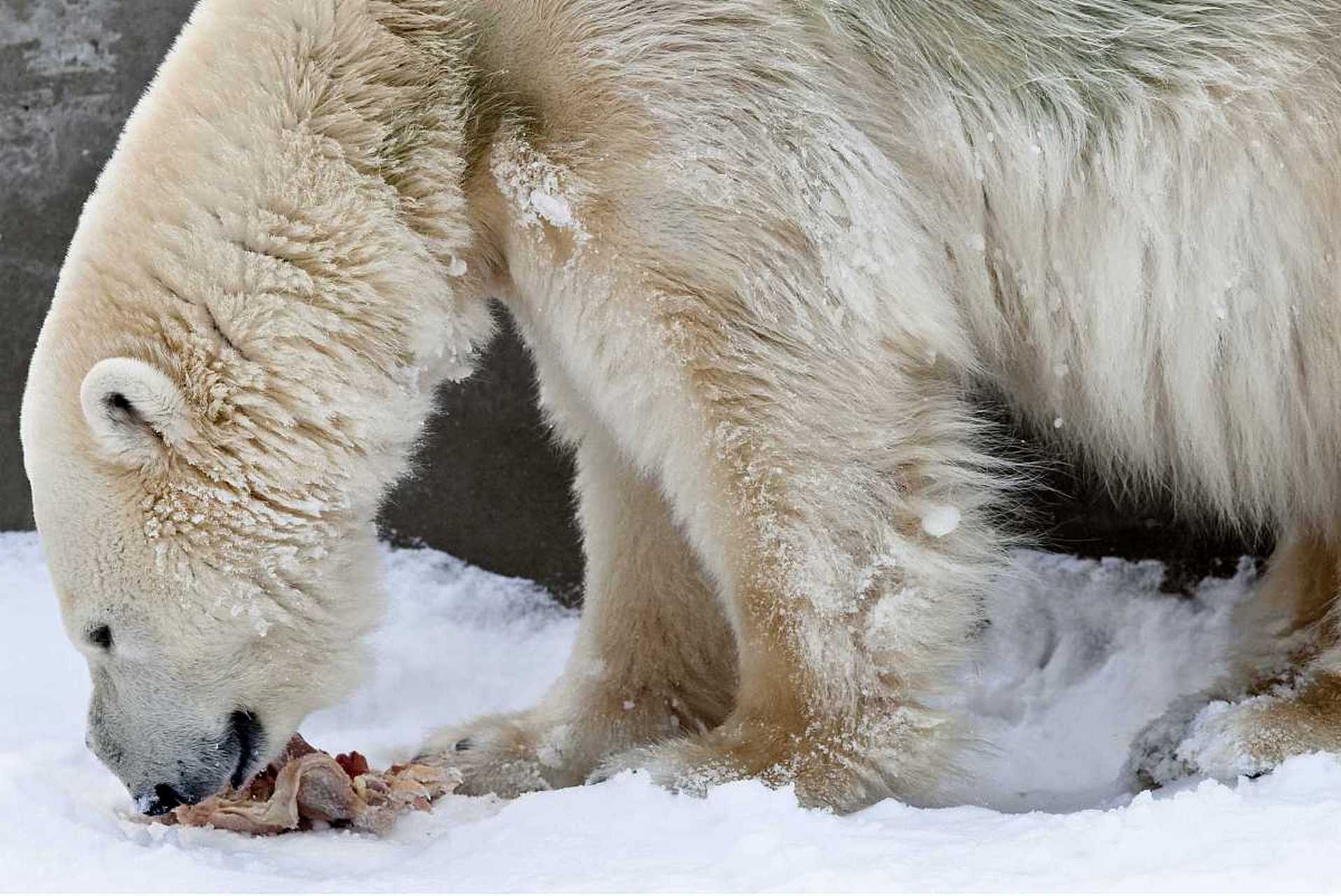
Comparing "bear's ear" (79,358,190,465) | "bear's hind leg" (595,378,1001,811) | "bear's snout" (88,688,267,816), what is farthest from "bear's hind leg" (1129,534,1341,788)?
"bear's ear" (79,358,190,465)

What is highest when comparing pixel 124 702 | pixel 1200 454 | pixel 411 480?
pixel 1200 454

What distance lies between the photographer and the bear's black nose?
102 inches

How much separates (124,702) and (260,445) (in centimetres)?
54

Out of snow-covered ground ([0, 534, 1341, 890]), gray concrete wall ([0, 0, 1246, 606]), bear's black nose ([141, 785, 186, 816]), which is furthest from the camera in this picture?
gray concrete wall ([0, 0, 1246, 606])

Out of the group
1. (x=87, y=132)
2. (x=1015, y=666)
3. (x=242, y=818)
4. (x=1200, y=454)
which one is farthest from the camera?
(x=87, y=132)

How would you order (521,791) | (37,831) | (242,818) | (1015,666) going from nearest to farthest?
(37,831) → (242,818) → (521,791) → (1015,666)

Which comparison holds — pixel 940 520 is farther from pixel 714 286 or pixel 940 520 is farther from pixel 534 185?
pixel 534 185

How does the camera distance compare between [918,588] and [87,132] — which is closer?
[918,588]

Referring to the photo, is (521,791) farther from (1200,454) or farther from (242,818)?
(1200,454)

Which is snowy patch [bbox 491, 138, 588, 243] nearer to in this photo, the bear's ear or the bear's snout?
the bear's ear

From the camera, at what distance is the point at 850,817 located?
2248 millimetres

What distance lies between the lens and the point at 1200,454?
279cm

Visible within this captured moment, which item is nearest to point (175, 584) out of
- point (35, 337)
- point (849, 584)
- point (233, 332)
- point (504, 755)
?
point (233, 332)

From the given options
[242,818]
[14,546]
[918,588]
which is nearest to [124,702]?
[242,818]
